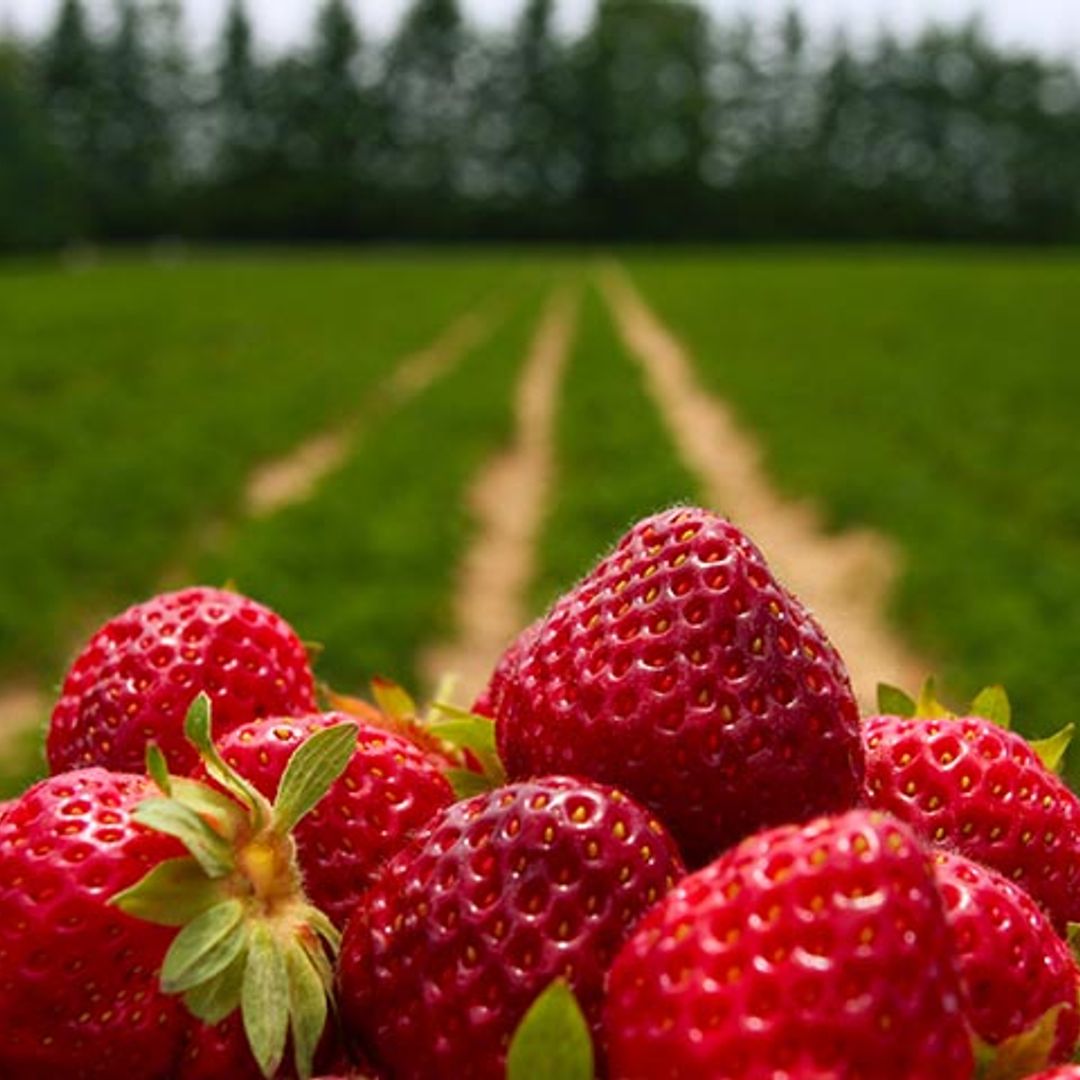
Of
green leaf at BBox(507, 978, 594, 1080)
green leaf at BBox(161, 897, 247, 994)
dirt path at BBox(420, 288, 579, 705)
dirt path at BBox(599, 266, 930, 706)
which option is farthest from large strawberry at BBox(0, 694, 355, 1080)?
dirt path at BBox(420, 288, 579, 705)

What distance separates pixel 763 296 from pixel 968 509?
28231 millimetres

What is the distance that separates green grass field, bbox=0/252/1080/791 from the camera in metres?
8.27

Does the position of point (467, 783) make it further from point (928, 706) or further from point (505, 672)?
point (928, 706)

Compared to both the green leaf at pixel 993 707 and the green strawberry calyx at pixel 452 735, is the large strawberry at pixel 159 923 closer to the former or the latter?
the green strawberry calyx at pixel 452 735

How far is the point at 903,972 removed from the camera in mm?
934

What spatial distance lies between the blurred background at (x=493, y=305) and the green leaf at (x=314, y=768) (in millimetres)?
4745

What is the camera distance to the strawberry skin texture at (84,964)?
1116 millimetres

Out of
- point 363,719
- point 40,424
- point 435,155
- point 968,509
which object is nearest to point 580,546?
point 968,509

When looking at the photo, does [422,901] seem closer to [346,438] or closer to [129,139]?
[346,438]

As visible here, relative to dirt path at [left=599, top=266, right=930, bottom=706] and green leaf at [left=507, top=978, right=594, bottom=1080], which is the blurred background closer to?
dirt path at [left=599, top=266, right=930, bottom=706]

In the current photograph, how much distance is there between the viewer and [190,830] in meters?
1.07

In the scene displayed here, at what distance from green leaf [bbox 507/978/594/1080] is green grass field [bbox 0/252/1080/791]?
5.79 meters

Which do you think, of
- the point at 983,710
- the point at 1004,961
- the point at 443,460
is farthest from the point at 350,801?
the point at 443,460

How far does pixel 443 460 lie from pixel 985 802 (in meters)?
12.4
